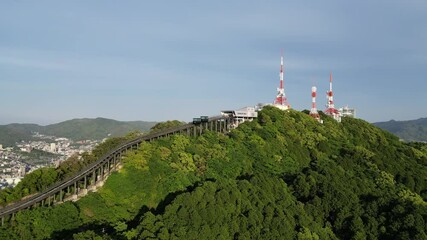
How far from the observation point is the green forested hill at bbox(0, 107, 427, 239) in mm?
45156

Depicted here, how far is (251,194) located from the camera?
189 feet

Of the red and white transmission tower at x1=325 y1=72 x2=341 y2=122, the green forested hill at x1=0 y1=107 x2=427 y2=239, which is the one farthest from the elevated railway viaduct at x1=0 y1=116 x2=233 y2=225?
the red and white transmission tower at x1=325 y1=72 x2=341 y2=122

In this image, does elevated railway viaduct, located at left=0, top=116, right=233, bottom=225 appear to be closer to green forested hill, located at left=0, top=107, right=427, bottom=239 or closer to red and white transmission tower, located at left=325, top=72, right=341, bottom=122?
green forested hill, located at left=0, top=107, right=427, bottom=239

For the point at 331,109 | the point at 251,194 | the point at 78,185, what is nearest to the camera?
the point at 251,194

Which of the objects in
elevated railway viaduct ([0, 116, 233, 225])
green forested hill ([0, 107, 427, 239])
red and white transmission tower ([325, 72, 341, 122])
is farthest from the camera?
red and white transmission tower ([325, 72, 341, 122])

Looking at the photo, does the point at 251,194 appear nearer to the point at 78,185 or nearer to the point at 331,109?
the point at 78,185

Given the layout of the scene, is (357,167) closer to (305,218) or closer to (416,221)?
(416,221)

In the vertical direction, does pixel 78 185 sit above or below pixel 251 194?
above

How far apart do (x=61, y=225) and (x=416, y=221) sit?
1855 inches

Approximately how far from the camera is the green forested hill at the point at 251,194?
45.2 m

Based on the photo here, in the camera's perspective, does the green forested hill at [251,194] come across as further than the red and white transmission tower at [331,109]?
No

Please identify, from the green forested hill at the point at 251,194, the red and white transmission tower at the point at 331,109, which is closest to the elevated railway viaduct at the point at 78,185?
the green forested hill at the point at 251,194

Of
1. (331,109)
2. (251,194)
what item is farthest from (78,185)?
(331,109)

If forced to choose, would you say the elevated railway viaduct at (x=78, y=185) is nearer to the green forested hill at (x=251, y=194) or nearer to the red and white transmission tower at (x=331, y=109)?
the green forested hill at (x=251, y=194)
